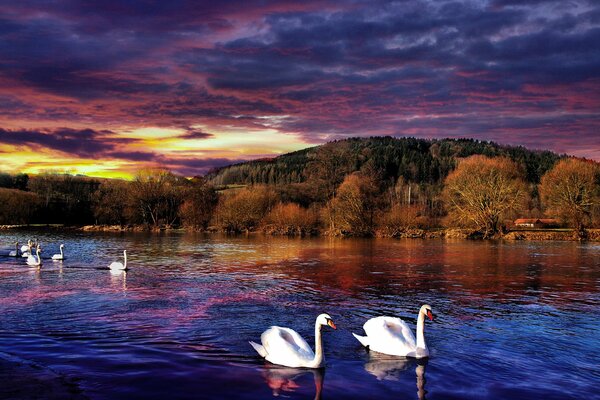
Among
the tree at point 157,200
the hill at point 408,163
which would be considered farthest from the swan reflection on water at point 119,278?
the hill at point 408,163

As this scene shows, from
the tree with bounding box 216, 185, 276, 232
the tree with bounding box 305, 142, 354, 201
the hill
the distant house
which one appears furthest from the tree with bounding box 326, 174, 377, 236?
the hill

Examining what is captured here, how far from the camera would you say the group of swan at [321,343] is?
10.6 metres

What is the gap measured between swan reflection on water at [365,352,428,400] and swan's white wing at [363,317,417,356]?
0.16m

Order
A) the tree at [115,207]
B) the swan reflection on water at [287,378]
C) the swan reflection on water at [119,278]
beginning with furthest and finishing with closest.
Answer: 1. the tree at [115,207]
2. the swan reflection on water at [119,278]
3. the swan reflection on water at [287,378]

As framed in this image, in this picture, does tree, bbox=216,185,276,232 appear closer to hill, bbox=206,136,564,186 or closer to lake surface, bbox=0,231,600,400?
lake surface, bbox=0,231,600,400

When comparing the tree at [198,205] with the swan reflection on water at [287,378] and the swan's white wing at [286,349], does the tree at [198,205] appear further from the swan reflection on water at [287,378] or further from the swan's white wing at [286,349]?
the swan reflection on water at [287,378]

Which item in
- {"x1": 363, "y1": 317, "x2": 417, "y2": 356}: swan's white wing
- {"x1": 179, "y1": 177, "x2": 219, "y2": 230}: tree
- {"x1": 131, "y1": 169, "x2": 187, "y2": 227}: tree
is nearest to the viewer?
{"x1": 363, "y1": 317, "x2": 417, "y2": 356}: swan's white wing

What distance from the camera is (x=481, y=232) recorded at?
6244 cm

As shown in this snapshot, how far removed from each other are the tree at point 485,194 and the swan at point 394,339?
173ft

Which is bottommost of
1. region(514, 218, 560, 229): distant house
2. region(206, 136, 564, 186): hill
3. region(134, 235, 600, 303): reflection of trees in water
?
region(134, 235, 600, 303): reflection of trees in water

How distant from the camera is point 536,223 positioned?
8069cm

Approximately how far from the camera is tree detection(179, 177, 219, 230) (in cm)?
8312

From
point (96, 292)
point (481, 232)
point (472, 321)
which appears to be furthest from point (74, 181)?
point (472, 321)

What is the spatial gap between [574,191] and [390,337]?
56901mm
